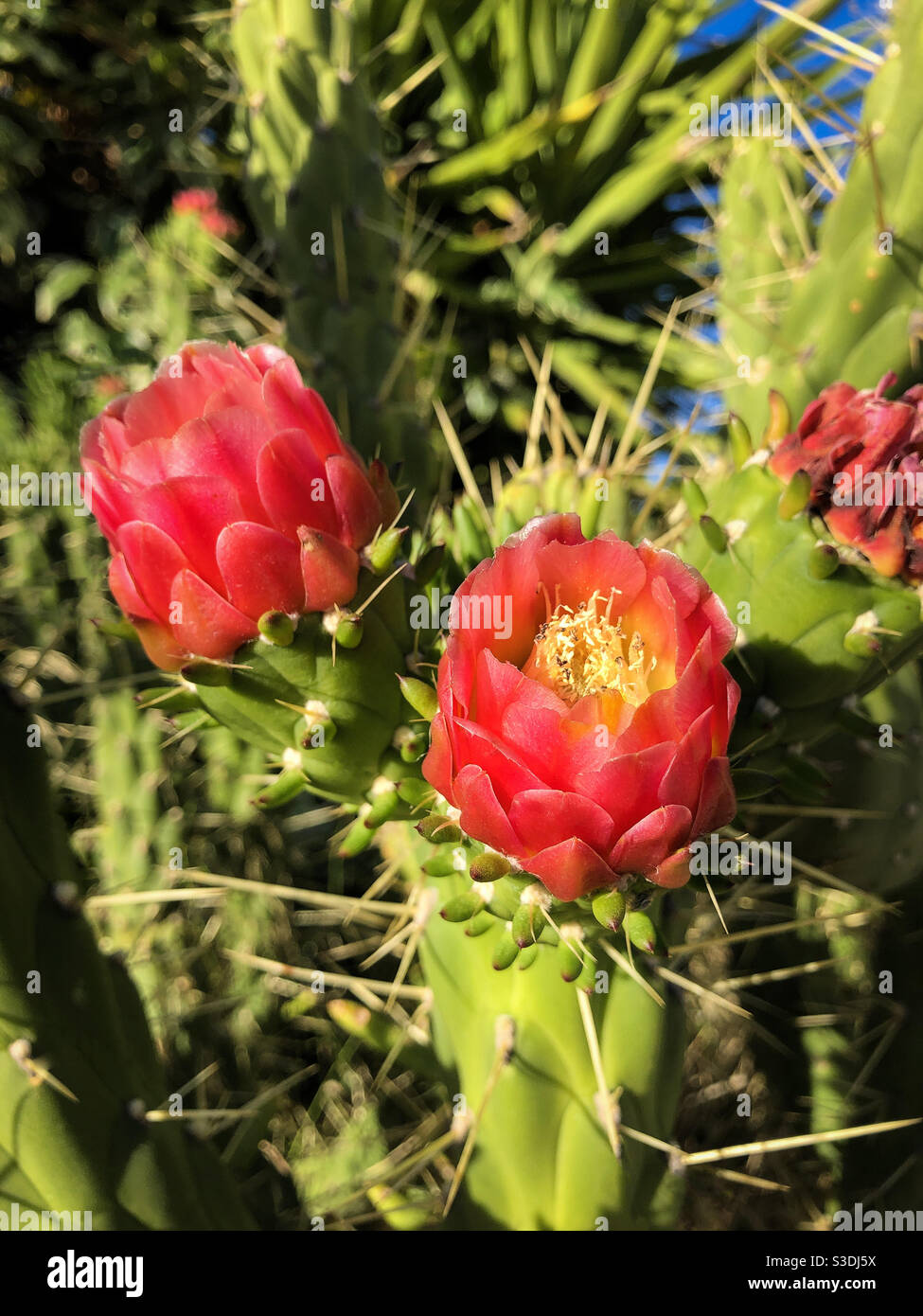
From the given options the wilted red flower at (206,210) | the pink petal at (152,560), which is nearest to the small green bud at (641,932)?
the pink petal at (152,560)

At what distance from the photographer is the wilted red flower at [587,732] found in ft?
1.53

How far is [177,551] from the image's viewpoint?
22.2 inches

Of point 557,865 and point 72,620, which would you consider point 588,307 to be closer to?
point 72,620

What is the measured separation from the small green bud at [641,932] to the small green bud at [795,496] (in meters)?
0.34

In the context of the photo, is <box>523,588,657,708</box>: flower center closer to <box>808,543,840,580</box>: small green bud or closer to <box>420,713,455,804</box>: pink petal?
<box>420,713,455,804</box>: pink petal

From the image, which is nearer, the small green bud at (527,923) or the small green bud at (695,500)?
the small green bud at (527,923)

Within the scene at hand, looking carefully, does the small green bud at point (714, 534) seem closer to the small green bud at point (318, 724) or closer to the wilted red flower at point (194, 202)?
the small green bud at point (318, 724)

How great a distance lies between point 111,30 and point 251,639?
2779 millimetres

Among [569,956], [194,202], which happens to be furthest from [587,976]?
[194,202]

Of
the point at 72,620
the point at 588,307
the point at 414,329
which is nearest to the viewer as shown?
the point at 414,329

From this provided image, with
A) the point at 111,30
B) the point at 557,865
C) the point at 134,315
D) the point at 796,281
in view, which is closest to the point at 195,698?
the point at 557,865

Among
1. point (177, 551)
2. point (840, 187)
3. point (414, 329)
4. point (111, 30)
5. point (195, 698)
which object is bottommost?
point (195, 698)

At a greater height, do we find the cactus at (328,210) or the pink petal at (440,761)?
the cactus at (328,210)

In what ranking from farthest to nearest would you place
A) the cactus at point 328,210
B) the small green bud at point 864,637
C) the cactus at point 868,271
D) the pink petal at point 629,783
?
the cactus at point 328,210 < the cactus at point 868,271 < the small green bud at point 864,637 < the pink petal at point 629,783
